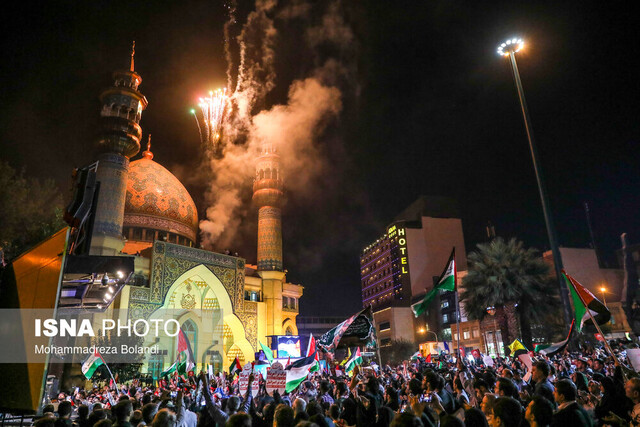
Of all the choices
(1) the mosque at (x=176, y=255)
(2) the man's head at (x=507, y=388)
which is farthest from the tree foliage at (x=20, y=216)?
(2) the man's head at (x=507, y=388)

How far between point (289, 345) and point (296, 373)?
2569cm

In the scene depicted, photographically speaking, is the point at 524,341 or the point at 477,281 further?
the point at 477,281

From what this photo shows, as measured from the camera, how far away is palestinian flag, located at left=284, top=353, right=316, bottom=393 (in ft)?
33.6

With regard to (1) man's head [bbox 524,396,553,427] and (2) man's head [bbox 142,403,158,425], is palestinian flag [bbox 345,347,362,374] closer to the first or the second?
(2) man's head [bbox 142,403,158,425]

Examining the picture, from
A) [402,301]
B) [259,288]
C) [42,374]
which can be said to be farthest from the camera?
[402,301]

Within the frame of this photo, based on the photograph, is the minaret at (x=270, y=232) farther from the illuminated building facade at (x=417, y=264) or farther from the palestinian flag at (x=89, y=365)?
the illuminated building facade at (x=417, y=264)

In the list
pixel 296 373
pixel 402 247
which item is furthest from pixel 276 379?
pixel 402 247

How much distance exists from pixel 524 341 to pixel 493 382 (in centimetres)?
1290

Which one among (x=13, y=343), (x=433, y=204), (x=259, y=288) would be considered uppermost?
(x=433, y=204)

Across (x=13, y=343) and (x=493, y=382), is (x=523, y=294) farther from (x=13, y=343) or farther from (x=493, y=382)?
(x=13, y=343)

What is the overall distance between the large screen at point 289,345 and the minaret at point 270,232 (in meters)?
1.57

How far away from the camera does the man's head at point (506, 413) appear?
3.33m

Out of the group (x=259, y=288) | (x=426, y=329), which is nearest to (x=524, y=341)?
(x=259, y=288)

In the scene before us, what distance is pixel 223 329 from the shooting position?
3528 centimetres
